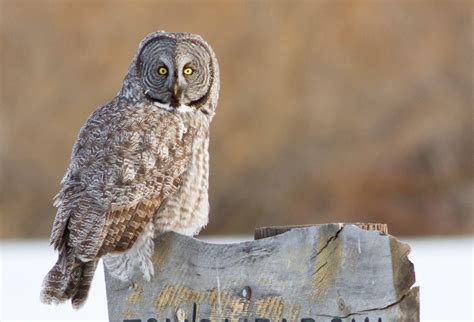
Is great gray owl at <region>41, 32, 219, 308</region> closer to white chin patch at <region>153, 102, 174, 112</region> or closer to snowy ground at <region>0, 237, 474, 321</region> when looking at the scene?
white chin patch at <region>153, 102, 174, 112</region>

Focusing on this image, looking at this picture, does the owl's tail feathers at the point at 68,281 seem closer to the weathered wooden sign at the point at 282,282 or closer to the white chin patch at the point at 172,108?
the weathered wooden sign at the point at 282,282

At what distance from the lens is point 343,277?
109 inches

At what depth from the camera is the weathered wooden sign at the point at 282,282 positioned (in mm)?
A: 2695

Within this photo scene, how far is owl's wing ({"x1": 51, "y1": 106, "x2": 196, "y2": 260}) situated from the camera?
11.2 ft

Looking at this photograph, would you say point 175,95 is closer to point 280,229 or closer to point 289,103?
point 280,229

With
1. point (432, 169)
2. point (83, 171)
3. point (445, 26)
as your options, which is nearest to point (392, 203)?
point (432, 169)

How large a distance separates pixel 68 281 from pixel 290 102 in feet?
35.0

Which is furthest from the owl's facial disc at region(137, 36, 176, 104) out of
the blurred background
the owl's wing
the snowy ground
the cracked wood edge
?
the blurred background

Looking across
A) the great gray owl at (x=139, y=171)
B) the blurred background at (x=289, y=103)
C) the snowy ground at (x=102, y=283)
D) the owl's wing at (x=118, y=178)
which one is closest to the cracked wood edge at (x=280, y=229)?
the great gray owl at (x=139, y=171)

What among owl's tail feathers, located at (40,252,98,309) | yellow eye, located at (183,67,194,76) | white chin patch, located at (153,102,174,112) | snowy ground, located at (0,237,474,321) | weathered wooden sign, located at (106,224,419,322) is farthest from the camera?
snowy ground, located at (0,237,474,321)

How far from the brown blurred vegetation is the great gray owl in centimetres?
827

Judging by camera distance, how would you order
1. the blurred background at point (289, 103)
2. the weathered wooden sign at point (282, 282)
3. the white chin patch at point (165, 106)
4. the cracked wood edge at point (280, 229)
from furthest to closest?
the blurred background at point (289, 103) < the white chin patch at point (165, 106) < the cracked wood edge at point (280, 229) < the weathered wooden sign at point (282, 282)

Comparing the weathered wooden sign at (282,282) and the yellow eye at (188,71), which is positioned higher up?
the yellow eye at (188,71)

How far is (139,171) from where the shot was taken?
3.52 meters
